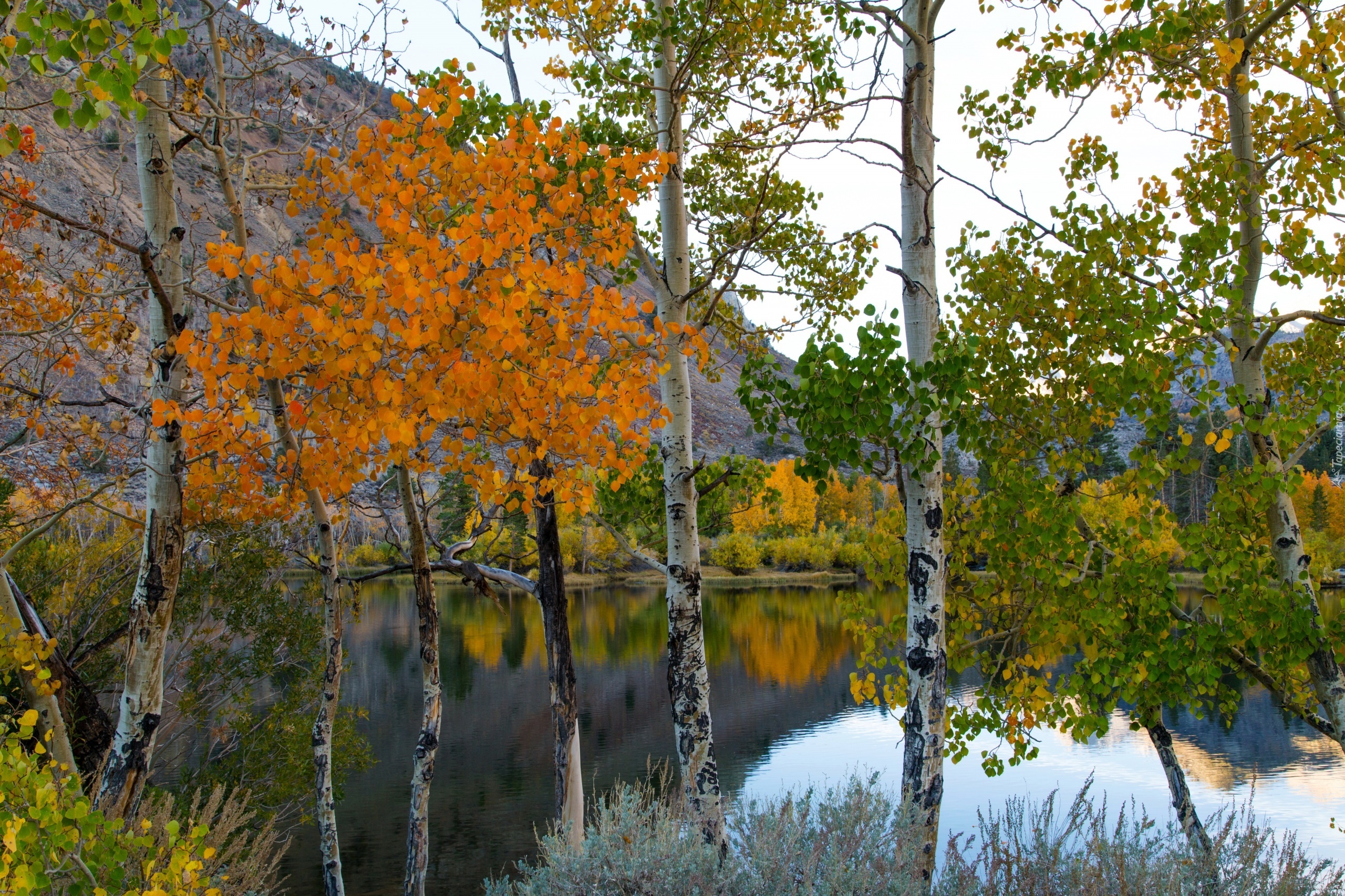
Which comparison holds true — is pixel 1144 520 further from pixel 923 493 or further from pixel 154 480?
pixel 154 480

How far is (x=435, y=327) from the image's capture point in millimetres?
4141

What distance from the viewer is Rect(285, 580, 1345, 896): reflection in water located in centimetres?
1477

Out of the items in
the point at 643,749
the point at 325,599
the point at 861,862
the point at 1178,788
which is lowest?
the point at 643,749

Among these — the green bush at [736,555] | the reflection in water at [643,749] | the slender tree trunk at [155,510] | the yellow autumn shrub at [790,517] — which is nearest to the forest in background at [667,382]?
the slender tree trunk at [155,510]

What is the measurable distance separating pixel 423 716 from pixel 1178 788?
6.97 metres

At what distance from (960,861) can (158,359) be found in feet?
16.8

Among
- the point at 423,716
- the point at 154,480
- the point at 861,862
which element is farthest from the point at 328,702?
the point at 861,862

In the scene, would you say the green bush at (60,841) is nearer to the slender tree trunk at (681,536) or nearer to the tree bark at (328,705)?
the slender tree trunk at (681,536)

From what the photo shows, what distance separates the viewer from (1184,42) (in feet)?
22.5

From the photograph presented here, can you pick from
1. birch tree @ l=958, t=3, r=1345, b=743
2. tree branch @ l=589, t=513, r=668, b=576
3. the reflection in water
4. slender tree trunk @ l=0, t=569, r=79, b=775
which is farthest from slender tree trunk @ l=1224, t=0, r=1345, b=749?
slender tree trunk @ l=0, t=569, r=79, b=775

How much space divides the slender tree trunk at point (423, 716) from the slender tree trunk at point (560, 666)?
115 cm

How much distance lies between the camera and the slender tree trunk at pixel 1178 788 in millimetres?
6699

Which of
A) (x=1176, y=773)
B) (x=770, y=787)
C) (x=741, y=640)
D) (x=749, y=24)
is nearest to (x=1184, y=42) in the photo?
(x=749, y=24)

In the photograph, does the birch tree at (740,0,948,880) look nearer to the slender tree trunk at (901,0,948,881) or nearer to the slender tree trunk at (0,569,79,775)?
the slender tree trunk at (901,0,948,881)
